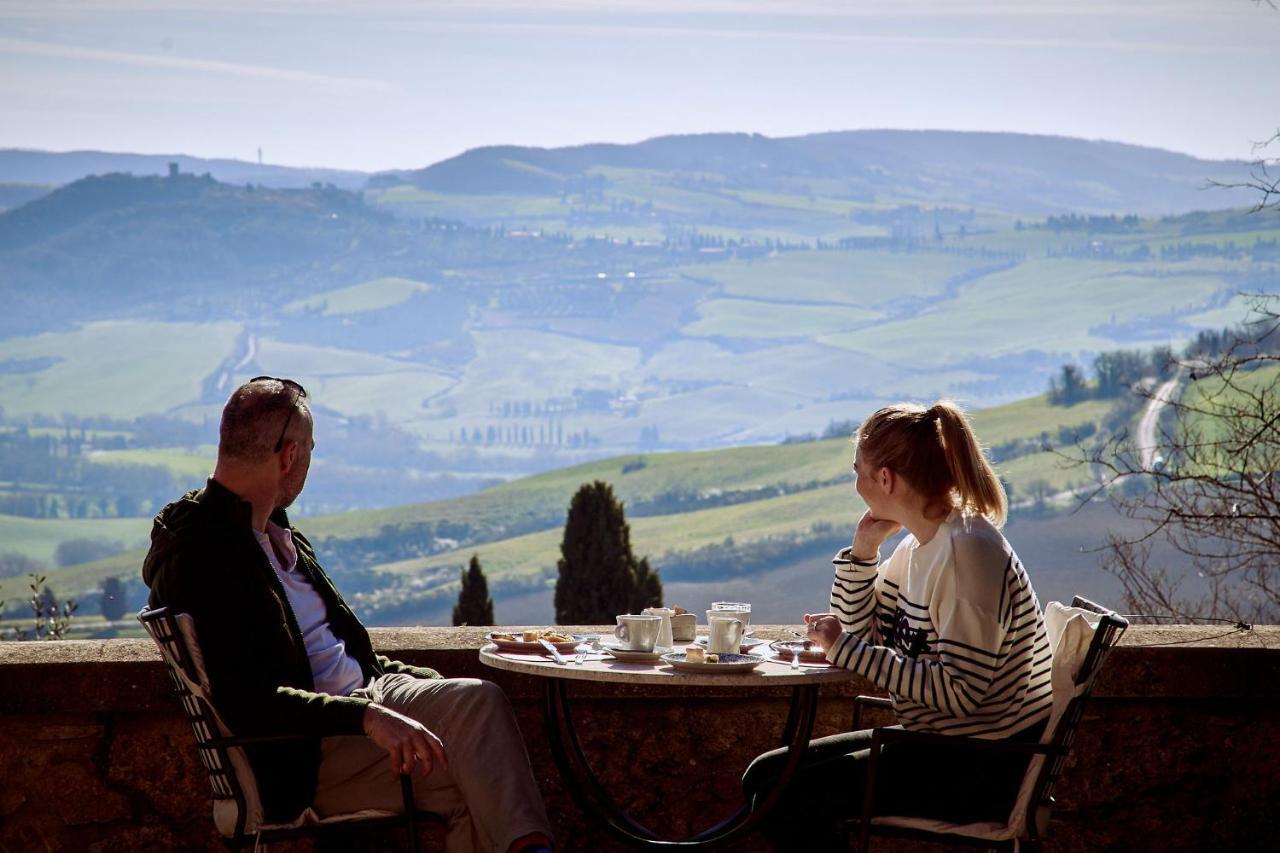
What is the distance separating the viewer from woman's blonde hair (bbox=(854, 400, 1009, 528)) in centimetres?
314

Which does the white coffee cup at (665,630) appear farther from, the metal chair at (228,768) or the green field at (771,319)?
the green field at (771,319)

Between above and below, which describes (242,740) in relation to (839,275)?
below

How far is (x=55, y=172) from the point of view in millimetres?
164625

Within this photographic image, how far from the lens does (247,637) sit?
122 inches

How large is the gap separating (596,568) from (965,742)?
44.0 ft

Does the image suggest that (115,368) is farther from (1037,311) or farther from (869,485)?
(869,485)

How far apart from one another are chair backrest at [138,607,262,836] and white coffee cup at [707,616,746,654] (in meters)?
1.06

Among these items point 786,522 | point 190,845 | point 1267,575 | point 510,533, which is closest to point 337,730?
point 190,845

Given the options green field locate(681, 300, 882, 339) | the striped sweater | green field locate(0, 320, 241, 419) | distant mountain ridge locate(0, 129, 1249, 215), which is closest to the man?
the striped sweater

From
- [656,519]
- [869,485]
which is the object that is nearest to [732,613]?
[869,485]

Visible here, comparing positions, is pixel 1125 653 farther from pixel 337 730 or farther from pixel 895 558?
pixel 337 730

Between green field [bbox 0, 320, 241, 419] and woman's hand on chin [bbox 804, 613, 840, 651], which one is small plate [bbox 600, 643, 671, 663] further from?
green field [bbox 0, 320, 241, 419]

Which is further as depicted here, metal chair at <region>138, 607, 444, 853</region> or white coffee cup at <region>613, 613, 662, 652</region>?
white coffee cup at <region>613, 613, 662, 652</region>

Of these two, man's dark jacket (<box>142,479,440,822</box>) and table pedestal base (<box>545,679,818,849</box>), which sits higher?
man's dark jacket (<box>142,479,440,822</box>)
